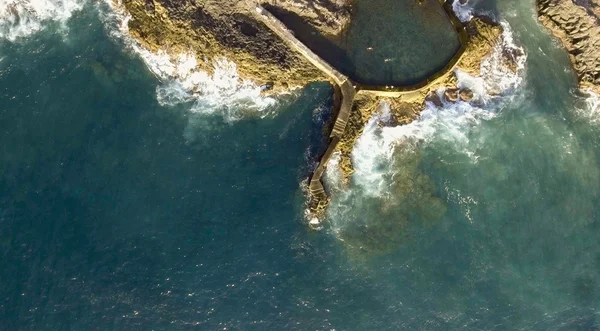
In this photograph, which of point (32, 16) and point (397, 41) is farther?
point (397, 41)

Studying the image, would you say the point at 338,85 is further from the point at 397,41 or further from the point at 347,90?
the point at 397,41

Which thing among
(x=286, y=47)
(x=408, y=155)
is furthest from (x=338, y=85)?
(x=408, y=155)

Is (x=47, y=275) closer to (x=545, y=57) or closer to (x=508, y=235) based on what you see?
(x=508, y=235)

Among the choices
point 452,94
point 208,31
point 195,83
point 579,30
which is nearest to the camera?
point 208,31

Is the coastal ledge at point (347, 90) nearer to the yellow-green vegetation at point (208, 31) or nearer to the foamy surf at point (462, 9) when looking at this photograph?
the foamy surf at point (462, 9)

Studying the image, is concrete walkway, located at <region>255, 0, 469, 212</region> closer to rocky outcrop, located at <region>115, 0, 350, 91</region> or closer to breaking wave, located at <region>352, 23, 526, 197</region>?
rocky outcrop, located at <region>115, 0, 350, 91</region>
